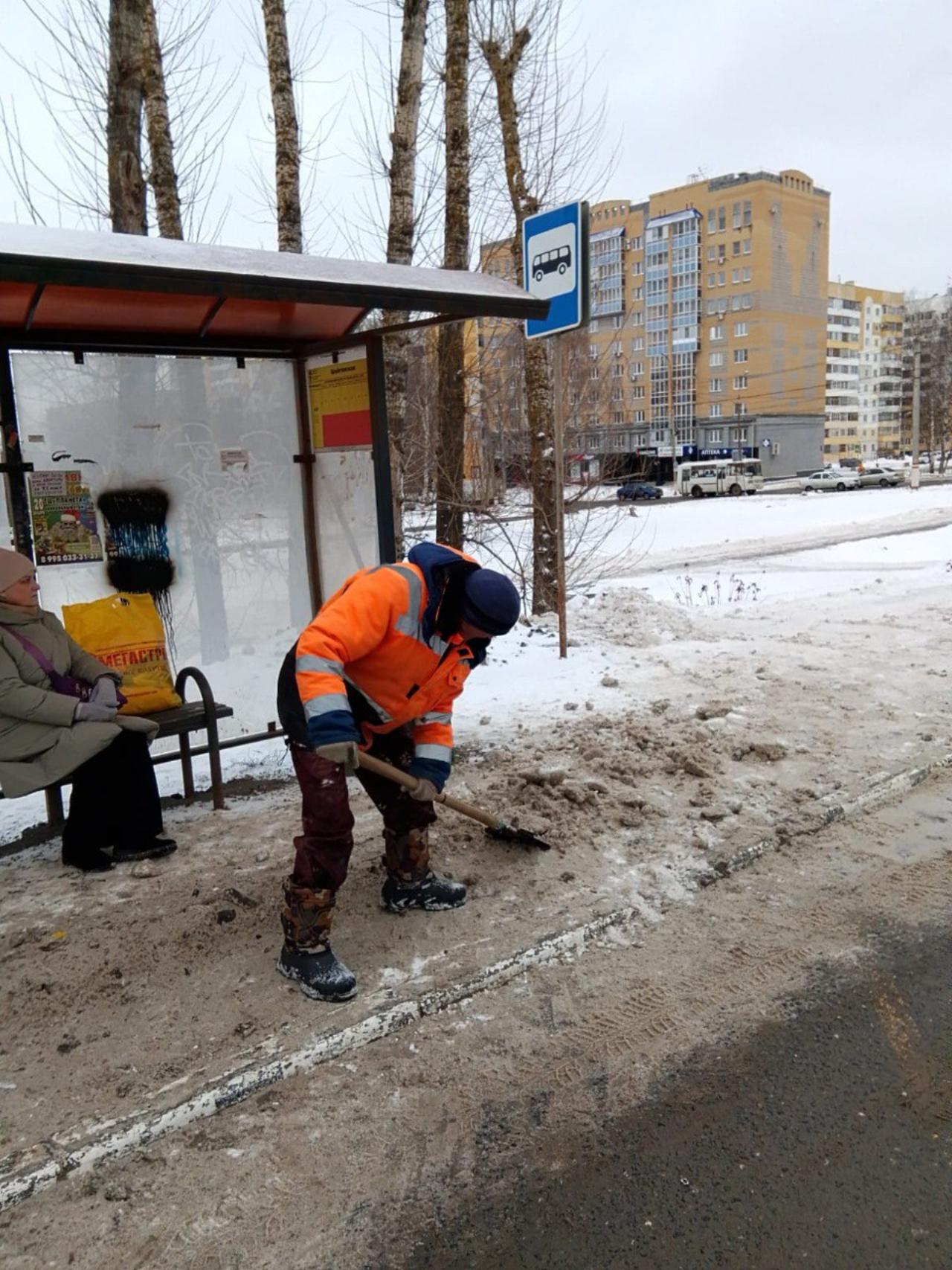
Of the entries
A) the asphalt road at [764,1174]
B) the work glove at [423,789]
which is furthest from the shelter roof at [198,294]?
the asphalt road at [764,1174]

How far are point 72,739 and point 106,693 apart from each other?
31cm

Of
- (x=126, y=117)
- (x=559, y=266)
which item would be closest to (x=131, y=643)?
(x=559, y=266)

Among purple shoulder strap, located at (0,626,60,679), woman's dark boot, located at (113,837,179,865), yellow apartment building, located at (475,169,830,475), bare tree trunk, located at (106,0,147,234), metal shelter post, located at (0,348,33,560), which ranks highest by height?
yellow apartment building, located at (475,169,830,475)

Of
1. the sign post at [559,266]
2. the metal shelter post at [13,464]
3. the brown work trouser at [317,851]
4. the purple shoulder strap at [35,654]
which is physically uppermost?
the sign post at [559,266]

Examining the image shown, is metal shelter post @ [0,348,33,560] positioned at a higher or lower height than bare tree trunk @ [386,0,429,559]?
lower

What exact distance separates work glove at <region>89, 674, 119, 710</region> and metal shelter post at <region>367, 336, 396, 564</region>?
5.35 ft

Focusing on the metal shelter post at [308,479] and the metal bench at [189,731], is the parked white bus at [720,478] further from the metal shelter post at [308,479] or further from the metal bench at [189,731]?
the metal bench at [189,731]

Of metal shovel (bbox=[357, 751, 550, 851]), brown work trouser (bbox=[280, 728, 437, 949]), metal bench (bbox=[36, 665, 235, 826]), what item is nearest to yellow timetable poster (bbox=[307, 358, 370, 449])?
metal bench (bbox=[36, 665, 235, 826])

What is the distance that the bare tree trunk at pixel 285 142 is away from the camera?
7535mm

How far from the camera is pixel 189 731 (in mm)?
4590

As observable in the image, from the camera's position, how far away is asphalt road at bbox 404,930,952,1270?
215cm

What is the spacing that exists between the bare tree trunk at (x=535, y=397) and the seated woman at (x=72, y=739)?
487 cm

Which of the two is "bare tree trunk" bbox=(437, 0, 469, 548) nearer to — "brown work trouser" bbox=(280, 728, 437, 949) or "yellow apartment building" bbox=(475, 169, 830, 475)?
"brown work trouser" bbox=(280, 728, 437, 949)

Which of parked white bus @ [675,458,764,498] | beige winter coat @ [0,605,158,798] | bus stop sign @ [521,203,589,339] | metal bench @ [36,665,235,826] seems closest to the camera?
beige winter coat @ [0,605,158,798]
